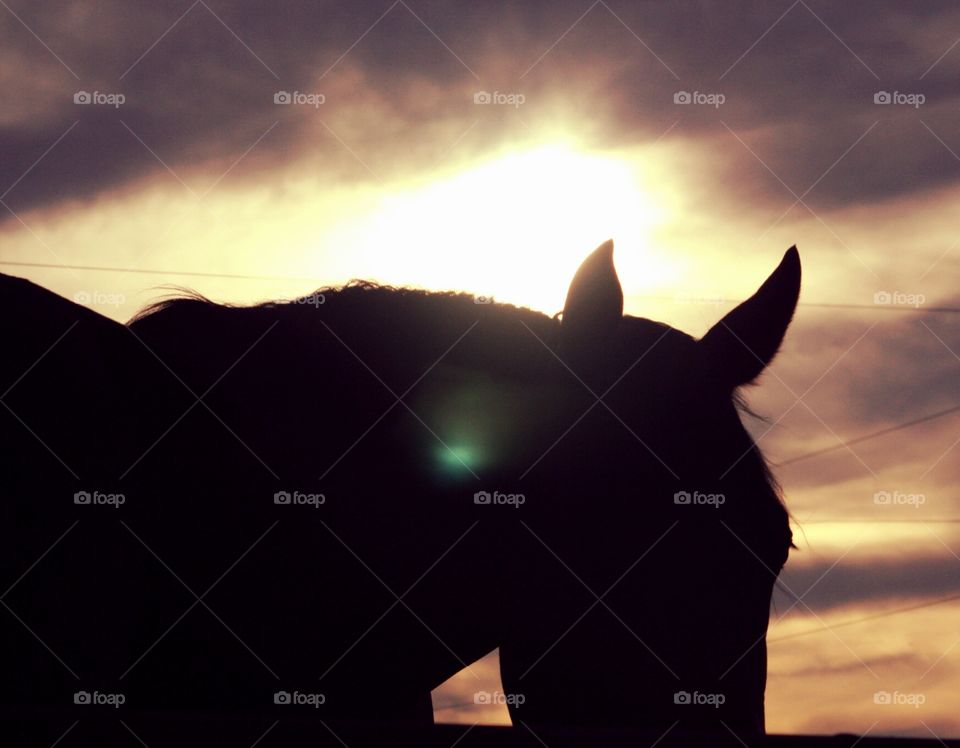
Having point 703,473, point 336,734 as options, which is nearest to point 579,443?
point 703,473

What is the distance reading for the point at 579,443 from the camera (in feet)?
9.44

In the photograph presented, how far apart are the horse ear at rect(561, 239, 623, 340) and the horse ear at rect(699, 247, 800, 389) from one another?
0.40 m

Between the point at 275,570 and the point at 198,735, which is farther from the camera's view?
the point at 275,570

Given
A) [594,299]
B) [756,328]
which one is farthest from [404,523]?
[756,328]

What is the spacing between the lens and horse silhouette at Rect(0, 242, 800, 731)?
270cm

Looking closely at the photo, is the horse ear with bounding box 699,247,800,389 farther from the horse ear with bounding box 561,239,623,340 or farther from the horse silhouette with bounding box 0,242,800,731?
the horse ear with bounding box 561,239,623,340

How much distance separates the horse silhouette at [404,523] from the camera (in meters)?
2.70

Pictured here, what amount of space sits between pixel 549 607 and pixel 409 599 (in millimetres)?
399

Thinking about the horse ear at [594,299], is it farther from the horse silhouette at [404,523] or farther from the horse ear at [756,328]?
the horse ear at [756,328]

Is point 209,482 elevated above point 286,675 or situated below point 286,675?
above

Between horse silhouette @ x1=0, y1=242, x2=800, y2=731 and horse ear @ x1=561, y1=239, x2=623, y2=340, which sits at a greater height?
horse ear @ x1=561, y1=239, x2=623, y2=340

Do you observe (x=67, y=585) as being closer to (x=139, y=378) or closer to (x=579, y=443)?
(x=139, y=378)

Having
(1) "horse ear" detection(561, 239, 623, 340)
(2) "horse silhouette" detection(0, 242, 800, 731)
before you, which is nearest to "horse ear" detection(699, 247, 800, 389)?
(2) "horse silhouette" detection(0, 242, 800, 731)

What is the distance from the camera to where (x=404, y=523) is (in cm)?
287
